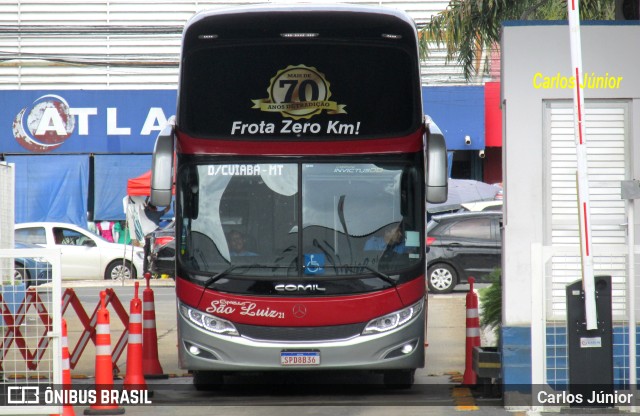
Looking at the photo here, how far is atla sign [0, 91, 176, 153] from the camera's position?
33.8 meters

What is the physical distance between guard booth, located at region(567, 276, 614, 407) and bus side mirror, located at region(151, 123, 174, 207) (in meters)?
3.89

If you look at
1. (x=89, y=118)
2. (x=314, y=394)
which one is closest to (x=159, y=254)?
(x=89, y=118)

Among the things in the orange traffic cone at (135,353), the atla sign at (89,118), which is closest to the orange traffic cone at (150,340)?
the orange traffic cone at (135,353)

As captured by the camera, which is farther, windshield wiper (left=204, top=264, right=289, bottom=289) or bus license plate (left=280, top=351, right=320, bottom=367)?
windshield wiper (left=204, top=264, right=289, bottom=289)

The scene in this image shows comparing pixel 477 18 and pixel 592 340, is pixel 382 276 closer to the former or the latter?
pixel 592 340

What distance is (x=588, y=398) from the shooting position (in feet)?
32.1

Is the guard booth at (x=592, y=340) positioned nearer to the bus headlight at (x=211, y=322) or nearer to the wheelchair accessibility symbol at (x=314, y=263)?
the wheelchair accessibility symbol at (x=314, y=263)

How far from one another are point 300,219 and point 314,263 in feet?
1.46

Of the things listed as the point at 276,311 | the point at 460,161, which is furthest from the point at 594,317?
the point at 460,161

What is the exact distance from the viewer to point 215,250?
37.6 feet

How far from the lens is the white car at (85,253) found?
2842 centimetres

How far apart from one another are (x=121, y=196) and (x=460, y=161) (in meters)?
10.1

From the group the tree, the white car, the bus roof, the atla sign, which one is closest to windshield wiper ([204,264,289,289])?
the bus roof

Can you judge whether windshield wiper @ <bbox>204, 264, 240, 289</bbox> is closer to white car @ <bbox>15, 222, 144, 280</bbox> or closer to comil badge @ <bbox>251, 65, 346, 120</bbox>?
comil badge @ <bbox>251, 65, 346, 120</bbox>
